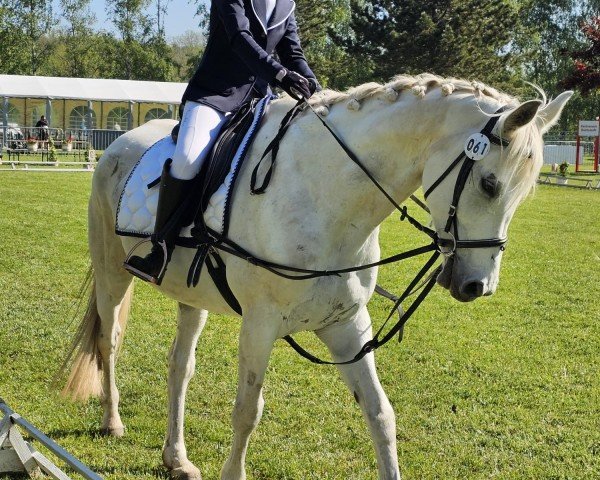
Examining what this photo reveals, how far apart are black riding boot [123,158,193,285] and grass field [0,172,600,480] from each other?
143 cm

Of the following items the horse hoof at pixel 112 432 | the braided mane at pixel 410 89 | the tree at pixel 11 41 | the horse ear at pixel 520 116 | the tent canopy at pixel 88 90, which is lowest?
the horse hoof at pixel 112 432

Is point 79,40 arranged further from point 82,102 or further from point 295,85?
point 295,85

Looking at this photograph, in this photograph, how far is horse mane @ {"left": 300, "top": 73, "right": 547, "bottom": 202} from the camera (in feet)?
11.6

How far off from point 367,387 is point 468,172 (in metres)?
1.39

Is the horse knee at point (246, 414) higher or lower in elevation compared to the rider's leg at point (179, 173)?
lower

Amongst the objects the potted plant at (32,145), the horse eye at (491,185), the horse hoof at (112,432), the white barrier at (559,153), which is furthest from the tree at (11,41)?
the horse eye at (491,185)

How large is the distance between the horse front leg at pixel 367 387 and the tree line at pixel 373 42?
3730 centimetres

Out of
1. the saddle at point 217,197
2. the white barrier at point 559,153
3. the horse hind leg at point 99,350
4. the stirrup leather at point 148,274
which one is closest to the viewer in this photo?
the saddle at point 217,197

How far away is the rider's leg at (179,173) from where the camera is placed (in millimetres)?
4598

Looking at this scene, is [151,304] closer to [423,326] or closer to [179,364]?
[423,326]

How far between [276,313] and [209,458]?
1.77 metres

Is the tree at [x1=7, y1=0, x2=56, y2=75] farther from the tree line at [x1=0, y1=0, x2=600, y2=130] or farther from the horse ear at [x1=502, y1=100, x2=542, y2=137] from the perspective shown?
the horse ear at [x1=502, y1=100, x2=542, y2=137]

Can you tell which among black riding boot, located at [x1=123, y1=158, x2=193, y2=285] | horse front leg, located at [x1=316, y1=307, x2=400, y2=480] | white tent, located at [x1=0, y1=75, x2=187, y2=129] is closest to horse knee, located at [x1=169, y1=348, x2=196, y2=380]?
black riding boot, located at [x1=123, y1=158, x2=193, y2=285]

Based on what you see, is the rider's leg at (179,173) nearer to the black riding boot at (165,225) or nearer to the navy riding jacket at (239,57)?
the black riding boot at (165,225)
